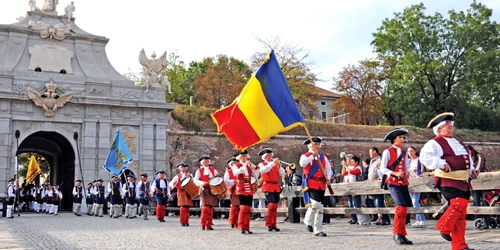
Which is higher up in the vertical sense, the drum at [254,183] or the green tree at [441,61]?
the green tree at [441,61]

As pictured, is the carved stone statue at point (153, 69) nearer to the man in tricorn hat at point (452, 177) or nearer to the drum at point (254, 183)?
the drum at point (254, 183)

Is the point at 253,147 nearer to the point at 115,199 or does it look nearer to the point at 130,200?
the point at 115,199

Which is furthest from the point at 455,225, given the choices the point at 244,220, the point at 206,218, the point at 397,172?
the point at 206,218

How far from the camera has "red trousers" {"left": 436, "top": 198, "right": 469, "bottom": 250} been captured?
7332 mm

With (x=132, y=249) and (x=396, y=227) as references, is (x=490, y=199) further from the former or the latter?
(x=132, y=249)

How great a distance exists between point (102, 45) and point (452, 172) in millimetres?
26424

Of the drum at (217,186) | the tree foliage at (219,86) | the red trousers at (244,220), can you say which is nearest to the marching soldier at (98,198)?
the drum at (217,186)

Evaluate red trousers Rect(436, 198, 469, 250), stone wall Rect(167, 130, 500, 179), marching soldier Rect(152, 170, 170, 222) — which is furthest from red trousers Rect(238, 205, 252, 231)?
stone wall Rect(167, 130, 500, 179)

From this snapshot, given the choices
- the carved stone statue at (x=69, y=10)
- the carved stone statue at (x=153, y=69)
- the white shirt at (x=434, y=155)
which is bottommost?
the white shirt at (x=434, y=155)

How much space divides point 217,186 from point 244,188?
2181mm

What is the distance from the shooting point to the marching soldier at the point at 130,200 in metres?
22.1

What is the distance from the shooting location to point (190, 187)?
A: 16484 millimetres

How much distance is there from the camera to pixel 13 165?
2731cm

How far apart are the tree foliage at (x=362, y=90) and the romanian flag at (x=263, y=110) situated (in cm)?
4387
